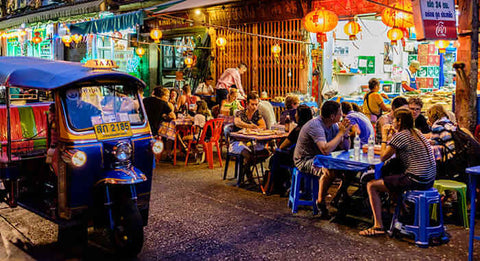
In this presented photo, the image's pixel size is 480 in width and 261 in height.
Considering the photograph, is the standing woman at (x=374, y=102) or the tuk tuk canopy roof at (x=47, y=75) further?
the standing woman at (x=374, y=102)

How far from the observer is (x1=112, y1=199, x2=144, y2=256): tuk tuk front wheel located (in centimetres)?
480

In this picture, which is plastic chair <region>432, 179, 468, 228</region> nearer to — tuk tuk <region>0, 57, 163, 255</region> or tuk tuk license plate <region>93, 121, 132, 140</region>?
tuk tuk <region>0, 57, 163, 255</region>

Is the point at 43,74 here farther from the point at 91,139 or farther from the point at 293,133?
the point at 293,133

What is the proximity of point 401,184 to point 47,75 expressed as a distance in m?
4.33

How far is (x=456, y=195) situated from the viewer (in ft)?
21.4

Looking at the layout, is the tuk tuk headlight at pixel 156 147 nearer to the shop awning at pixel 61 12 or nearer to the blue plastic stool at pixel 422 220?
the blue plastic stool at pixel 422 220

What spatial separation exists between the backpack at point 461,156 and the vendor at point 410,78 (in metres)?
9.27

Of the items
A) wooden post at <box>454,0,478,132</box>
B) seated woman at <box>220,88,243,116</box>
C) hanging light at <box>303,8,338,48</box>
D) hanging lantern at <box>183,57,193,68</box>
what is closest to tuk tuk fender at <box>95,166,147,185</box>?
wooden post at <box>454,0,478,132</box>

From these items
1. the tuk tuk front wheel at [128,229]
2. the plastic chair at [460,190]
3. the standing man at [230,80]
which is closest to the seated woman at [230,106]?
the standing man at [230,80]

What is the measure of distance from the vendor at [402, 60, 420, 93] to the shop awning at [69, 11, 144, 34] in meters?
8.93

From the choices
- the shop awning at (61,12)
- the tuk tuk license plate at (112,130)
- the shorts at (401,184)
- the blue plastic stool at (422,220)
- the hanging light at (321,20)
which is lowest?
the blue plastic stool at (422,220)

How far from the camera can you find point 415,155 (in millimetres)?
5410

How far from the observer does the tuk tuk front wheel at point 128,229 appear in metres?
4.80

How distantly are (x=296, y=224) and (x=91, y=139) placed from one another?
9.69 ft
